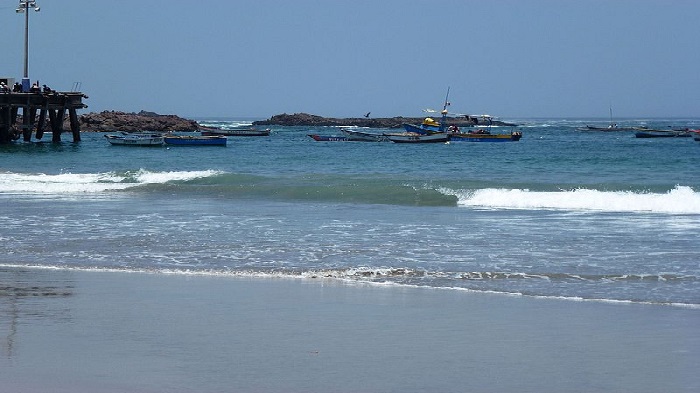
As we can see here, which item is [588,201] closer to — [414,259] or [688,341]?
[414,259]

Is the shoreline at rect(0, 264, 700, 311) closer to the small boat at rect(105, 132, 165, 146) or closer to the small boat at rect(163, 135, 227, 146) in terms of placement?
the small boat at rect(105, 132, 165, 146)

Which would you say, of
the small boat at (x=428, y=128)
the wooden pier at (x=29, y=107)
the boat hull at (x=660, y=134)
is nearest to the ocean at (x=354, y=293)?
the wooden pier at (x=29, y=107)

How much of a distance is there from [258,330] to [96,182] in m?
25.2

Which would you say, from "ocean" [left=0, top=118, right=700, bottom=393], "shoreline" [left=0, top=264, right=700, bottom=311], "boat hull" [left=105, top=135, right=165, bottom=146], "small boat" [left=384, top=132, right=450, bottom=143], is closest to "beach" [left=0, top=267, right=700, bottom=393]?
"ocean" [left=0, top=118, right=700, bottom=393]

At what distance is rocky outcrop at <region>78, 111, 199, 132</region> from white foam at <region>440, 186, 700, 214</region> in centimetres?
8053

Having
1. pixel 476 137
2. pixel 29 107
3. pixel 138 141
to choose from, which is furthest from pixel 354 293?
Answer: pixel 476 137

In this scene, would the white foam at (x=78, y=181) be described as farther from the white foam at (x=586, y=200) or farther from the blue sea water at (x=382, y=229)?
the white foam at (x=586, y=200)

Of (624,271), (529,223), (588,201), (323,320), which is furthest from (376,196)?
(323,320)

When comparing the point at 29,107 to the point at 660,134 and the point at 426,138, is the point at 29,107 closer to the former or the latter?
the point at 426,138

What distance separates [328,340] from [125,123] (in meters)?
101

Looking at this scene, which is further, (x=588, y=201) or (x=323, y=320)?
(x=588, y=201)

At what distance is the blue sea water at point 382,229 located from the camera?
12.9 m

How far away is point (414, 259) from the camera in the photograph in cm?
1422

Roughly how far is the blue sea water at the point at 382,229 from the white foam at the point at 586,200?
0.23ft
